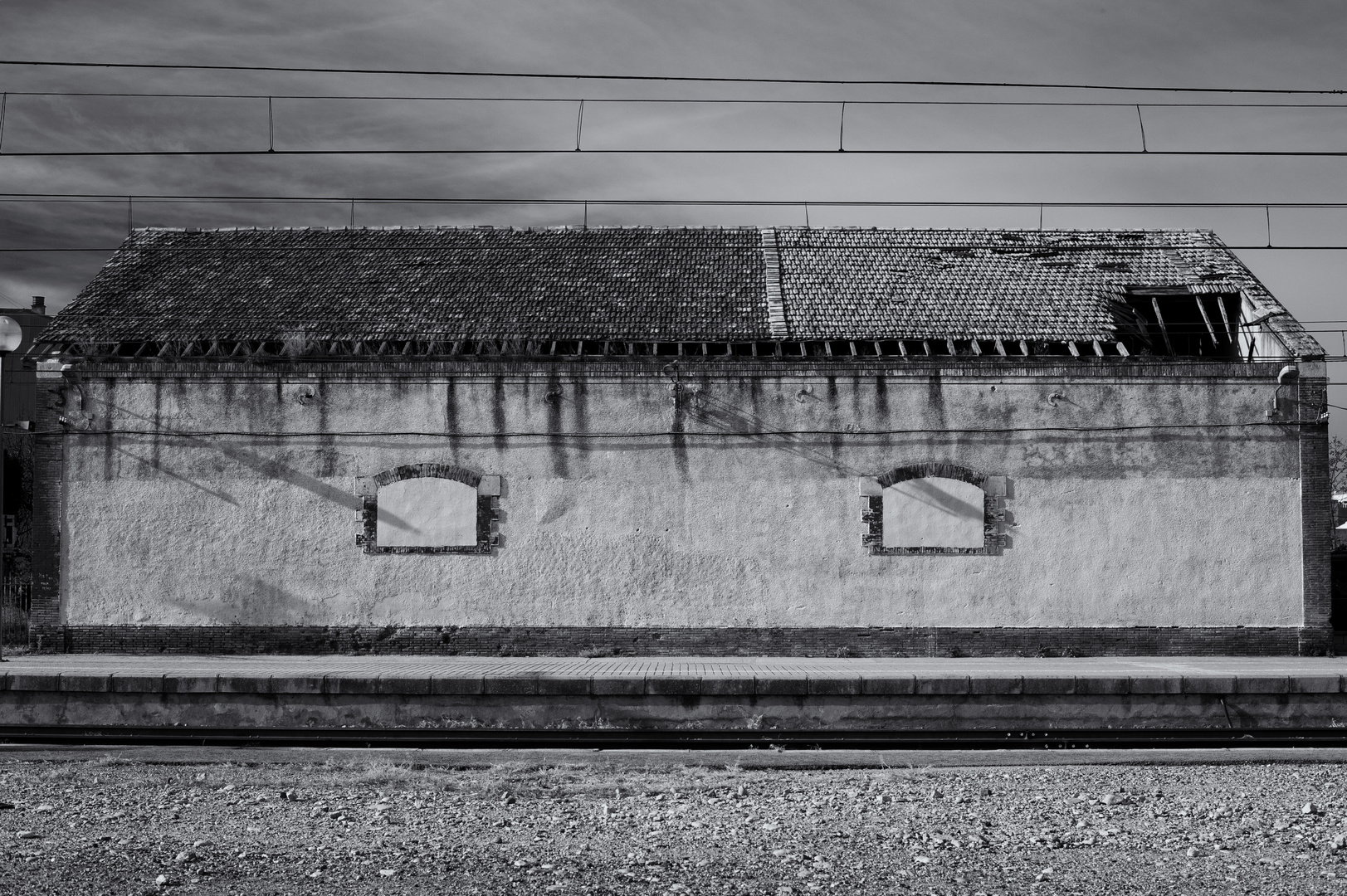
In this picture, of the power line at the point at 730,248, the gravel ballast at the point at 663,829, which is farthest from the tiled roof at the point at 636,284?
the gravel ballast at the point at 663,829

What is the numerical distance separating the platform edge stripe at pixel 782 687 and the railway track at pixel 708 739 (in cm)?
56

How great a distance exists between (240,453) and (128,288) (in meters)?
4.09

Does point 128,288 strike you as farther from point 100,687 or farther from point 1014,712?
point 1014,712

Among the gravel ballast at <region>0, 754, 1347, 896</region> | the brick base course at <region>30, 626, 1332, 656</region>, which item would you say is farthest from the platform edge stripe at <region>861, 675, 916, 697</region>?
the brick base course at <region>30, 626, 1332, 656</region>

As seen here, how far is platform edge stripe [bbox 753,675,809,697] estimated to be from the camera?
10.9 metres

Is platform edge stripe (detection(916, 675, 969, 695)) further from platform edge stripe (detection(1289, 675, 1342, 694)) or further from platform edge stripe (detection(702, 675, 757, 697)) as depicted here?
platform edge stripe (detection(1289, 675, 1342, 694))

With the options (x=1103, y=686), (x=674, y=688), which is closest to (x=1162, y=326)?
(x=1103, y=686)

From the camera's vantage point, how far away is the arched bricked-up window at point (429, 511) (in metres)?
16.7

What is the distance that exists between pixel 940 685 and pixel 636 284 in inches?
385

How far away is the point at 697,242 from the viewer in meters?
20.4

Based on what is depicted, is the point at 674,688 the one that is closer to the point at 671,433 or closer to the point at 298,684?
the point at 298,684

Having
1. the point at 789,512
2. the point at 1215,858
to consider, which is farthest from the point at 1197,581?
the point at 1215,858

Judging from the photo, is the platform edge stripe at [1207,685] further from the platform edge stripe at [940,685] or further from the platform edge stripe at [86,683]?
the platform edge stripe at [86,683]

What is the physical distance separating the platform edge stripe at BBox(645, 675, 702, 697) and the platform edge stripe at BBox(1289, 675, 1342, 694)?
5806 millimetres
